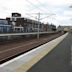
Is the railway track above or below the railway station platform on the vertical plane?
below

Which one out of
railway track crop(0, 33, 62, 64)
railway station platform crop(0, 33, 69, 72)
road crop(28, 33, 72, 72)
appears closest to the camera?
road crop(28, 33, 72, 72)

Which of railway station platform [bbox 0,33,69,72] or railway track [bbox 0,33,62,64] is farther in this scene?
railway track [bbox 0,33,62,64]

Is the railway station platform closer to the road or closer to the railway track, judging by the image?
the road

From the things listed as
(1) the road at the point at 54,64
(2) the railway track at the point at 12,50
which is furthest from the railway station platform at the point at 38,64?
(2) the railway track at the point at 12,50

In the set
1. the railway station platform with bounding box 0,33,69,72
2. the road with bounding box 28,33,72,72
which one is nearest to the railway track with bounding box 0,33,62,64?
the railway station platform with bounding box 0,33,69,72

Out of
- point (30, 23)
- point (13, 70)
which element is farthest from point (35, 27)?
point (13, 70)

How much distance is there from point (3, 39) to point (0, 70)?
2785 centimetres

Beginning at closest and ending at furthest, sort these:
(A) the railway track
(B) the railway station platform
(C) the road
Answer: (C) the road, (B) the railway station platform, (A) the railway track

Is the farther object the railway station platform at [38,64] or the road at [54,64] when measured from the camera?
the railway station platform at [38,64]

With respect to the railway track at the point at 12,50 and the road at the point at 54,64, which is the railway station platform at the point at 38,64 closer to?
the road at the point at 54,64

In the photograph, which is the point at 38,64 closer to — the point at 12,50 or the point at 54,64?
the point at 54,64

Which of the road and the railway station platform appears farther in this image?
the railway station platform

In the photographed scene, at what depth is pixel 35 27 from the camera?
179 metres

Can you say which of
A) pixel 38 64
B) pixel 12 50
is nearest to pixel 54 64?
pixel 38 64
